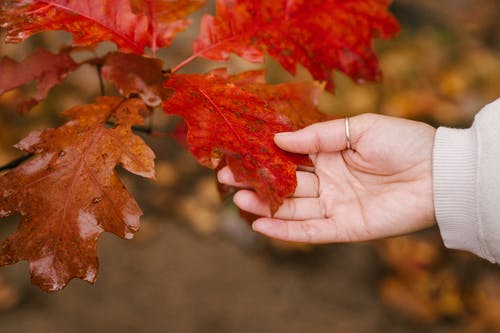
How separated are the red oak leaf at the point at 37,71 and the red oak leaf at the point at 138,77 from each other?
5.4 inches

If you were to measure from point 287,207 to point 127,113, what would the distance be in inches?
18.2

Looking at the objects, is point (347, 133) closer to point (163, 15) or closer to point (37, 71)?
point (163, 15)

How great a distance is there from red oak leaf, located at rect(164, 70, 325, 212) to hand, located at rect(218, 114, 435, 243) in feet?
0.69

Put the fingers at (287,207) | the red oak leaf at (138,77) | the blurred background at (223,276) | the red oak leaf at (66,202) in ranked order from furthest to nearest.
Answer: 1. the blurred background at (223,276)
2. the fingers at (287,207)
3. the red oak leaf at (138,77)
4. the red oak leaf at (66,202)

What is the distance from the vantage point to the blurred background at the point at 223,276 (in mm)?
2322

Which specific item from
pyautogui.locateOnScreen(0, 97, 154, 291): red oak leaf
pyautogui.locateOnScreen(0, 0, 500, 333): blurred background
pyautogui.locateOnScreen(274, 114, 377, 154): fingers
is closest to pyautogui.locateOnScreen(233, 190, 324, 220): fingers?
pyautogui.locateOnScreen(274, 114, 377, 154): fingers

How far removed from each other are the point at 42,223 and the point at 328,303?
1910 millimetres

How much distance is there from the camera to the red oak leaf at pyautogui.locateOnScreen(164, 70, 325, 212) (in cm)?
86

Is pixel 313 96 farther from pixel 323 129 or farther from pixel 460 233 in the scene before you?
pixel 460 233

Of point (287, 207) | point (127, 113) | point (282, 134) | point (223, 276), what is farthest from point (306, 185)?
point (223, 276)

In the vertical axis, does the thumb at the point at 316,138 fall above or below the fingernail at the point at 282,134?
below

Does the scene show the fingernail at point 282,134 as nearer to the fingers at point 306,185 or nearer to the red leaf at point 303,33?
the red leaf at point 303,33

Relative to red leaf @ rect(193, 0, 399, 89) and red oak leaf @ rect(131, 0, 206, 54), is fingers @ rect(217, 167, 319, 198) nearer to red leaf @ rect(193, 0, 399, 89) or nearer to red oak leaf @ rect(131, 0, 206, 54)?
red leaf @ rect(193, 0, 399, 89)

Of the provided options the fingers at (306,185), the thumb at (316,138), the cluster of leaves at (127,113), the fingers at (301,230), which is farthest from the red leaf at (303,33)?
the fingers at (301,230)
